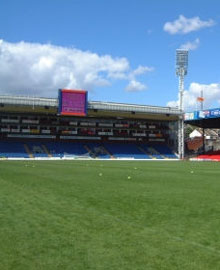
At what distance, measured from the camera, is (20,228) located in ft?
26.8

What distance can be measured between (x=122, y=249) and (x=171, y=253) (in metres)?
0.82

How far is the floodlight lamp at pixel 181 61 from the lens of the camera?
244ft

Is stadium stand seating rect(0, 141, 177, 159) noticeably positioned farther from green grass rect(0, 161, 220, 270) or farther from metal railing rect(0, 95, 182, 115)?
green grass rect(0, 161, 220, 270)

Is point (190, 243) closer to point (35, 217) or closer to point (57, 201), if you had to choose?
point (35, 217)

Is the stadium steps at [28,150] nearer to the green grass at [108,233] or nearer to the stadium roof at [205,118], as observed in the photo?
the stadium roof at [205,118]

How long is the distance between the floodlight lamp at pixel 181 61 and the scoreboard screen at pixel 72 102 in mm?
19331

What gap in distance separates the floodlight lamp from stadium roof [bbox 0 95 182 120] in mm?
7182

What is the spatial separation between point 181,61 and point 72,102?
76.3 ft

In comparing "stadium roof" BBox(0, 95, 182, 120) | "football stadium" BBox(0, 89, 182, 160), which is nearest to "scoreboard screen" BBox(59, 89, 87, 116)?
"football stadium" BBox(0, 89, 182, 160)

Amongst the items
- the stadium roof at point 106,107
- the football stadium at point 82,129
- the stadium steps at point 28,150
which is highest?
the stadium roof at point 106,107

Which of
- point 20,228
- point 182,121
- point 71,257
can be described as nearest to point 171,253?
point 71,257

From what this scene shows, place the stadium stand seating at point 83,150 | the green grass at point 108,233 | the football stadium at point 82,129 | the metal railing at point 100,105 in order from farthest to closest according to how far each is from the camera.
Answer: the stadium stand seating at point 83,150, the football stadium at point 82,129, the metal railing at point 100,105, the green grass at point 108,233

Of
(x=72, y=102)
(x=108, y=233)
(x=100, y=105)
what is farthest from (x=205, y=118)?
(x=108, y=233)

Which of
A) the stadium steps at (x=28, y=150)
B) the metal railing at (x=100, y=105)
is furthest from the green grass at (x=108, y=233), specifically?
the stadium steps at (x=28, y=150)
